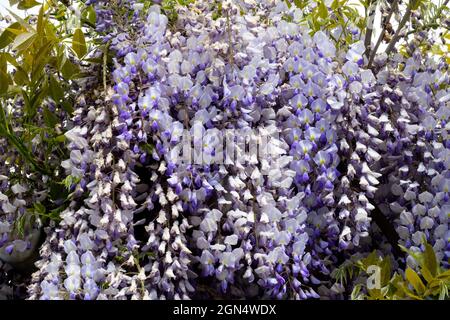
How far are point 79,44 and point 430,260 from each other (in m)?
1.45

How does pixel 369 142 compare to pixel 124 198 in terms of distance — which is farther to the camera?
pixel 369 142

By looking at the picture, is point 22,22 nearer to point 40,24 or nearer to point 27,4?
point 40,24

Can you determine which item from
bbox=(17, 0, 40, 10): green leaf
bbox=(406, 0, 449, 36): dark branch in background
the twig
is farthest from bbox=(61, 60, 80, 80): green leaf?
bbox=(406, 0, 449, 36): dark branch in background

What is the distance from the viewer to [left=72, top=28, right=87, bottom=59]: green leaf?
111 inches

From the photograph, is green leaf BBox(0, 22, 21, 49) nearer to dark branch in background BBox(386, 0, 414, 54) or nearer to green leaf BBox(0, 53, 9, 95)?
green leaf BBox(0, 53, 9, 95)

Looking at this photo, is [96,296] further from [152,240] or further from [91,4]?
[91,4]

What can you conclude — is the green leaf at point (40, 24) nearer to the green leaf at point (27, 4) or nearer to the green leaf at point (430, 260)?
the green leaf at point (27, 4)

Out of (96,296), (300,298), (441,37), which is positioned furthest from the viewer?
(441,37)

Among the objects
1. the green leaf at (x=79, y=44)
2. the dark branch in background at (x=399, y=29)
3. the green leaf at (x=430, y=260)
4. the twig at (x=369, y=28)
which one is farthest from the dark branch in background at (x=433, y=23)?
the green leaf at (x=79, y=44)

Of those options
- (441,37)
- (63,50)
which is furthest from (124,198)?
(441,37)

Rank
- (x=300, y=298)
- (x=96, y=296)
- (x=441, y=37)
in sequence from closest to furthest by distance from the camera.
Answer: (x=96, y=296), (x=300, y=298), (x=441, y=37)

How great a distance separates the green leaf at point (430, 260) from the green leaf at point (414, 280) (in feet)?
0.21

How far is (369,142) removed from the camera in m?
2.90

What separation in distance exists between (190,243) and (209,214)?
162 millimetres
